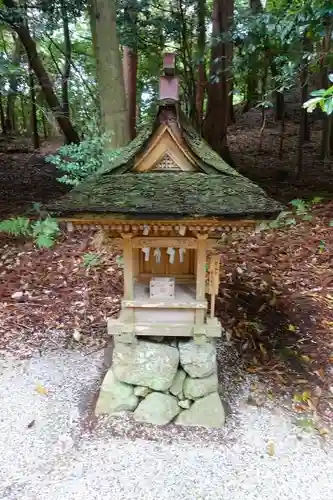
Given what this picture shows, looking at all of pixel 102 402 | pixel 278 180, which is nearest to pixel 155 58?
pixel 278 180

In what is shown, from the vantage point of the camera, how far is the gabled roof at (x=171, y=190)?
321cm

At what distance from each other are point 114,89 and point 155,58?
185 inches

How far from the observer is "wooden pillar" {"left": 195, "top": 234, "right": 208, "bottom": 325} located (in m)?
3.79

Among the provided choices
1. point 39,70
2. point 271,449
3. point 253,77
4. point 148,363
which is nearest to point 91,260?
point 148,363

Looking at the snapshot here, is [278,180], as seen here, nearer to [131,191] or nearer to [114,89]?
[114,89]

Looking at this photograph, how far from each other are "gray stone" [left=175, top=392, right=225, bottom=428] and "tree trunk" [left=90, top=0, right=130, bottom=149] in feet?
14.5

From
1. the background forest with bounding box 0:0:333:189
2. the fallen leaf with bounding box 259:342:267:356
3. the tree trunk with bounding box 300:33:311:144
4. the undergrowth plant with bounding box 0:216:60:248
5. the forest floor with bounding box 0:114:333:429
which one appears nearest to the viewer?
the forest floor with bounding box 0:114:333:429

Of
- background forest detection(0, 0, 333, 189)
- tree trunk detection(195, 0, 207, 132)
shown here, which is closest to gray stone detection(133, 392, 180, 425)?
background forest detection(0, 0, 333, 189)

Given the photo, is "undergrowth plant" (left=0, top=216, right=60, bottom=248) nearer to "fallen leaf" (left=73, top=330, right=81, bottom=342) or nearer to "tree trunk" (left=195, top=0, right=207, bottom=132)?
"fallen leaf" (left=73, top=330, right=81, bottom=342)

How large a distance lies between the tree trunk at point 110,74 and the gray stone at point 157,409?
423 centimetres

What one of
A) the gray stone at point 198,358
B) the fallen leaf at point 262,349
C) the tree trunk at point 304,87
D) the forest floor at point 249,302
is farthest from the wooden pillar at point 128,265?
the tree trunk at point 304,87

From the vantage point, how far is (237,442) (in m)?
3.98

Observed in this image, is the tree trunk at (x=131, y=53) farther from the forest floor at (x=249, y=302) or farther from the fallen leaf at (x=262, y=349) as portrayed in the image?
the fallen leaf at (x=262, y=349)

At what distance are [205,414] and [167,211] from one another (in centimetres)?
233
